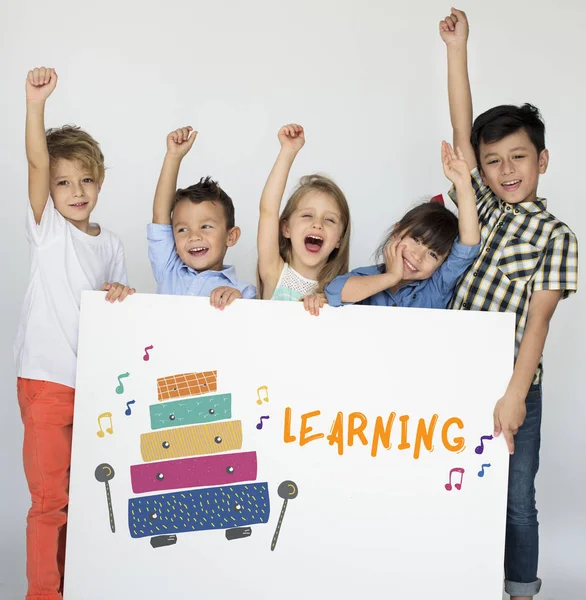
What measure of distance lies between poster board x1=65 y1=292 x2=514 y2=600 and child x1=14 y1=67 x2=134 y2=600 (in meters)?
0.10

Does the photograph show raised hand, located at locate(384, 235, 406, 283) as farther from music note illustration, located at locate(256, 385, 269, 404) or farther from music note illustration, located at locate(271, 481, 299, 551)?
music note illustration, located at locate(271, 481, 299, 551)

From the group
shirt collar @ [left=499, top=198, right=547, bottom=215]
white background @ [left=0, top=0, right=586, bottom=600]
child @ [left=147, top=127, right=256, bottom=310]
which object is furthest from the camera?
white background @ [left=0, top=0, right=586, bottom=600]

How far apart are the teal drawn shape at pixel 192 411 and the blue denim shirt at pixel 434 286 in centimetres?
45

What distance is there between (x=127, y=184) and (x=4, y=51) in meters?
0.63

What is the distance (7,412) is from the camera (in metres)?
3.04

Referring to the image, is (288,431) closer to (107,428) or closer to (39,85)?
(107,428)

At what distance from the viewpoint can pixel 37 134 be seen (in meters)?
2.05

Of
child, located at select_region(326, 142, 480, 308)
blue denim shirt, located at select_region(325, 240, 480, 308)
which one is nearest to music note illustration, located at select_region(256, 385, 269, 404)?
child, located at select_region(326, 142, 480, 308)

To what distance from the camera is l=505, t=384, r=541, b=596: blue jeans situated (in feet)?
6.88

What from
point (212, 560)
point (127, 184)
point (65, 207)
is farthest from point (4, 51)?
point (212, 560)

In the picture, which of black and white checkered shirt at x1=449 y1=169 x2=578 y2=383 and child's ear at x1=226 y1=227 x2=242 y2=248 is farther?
child's ear at x1=226 y1=227 x2=242 y2=248

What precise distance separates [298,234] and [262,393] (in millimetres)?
479

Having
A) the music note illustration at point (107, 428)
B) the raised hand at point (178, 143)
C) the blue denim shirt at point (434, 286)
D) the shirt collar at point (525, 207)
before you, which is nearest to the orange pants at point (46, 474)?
the music note illustration at point (107, 428)

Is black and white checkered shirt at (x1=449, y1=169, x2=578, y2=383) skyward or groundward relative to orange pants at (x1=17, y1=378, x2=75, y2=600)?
skyward
